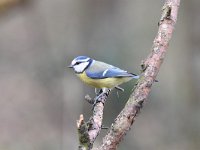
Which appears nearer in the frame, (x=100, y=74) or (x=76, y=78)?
(x=100, y=74)

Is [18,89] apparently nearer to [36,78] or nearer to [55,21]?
[36,78]

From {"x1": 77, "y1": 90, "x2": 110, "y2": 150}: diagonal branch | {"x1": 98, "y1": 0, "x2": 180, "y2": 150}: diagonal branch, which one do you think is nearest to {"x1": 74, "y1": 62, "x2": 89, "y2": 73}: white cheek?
{"x1": 77, "y1": 90, "x2": 110, "y2": 150}: diagonal branch

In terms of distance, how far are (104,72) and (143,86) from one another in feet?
2.49

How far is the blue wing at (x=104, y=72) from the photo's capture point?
2.10 m

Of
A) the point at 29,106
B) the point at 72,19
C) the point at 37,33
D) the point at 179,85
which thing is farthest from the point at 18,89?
the point at 179,85

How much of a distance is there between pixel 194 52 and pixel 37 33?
6.84 feet

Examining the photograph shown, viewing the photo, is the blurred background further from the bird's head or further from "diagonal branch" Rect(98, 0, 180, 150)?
"diagonal branch" Rect(98, 0, 180, 150)

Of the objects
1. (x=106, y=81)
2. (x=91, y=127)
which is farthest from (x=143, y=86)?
(x=106, y=81)

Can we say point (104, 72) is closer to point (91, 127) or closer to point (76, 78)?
point (91, 127)

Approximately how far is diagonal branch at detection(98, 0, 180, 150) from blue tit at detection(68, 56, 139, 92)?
46cm

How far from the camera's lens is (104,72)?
2.15 meters

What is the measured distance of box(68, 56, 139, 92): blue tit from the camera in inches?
82.7

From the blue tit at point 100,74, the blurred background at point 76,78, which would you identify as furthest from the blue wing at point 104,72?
the blurred background at point 76,78

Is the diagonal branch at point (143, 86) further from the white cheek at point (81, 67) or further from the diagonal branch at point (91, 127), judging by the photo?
the white cheek at point (81, 67)
